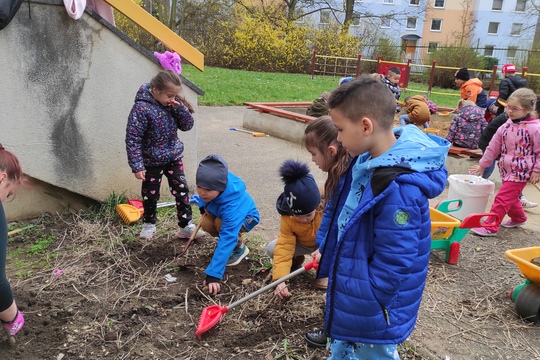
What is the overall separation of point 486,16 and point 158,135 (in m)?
47.4

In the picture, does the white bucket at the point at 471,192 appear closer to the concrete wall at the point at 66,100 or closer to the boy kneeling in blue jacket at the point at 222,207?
the boy kneeling in blue jacket at the point at 222,207

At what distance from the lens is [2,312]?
8.64 ft

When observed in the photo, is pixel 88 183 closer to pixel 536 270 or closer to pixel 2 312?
pixel 2 312

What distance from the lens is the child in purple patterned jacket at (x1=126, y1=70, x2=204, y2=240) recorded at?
389 cm

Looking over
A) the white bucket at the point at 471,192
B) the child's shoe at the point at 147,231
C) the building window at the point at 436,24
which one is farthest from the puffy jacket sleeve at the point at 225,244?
the building window at the point at 436,24

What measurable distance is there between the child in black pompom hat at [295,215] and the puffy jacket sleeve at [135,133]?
1403mm

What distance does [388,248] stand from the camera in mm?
1774

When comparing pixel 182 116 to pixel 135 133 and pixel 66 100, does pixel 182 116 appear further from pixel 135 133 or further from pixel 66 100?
pixel 66 100

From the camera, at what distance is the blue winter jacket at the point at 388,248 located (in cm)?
177

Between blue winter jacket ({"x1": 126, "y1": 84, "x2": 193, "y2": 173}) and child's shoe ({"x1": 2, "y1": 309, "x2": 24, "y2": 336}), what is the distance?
1486 millimetres

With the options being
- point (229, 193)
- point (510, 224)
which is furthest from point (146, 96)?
point (510, 224)

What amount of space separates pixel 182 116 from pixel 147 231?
1084 millimetres

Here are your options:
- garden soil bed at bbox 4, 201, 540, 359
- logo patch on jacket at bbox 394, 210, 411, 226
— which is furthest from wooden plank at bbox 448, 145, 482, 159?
logo patch on jacket at bbox 394, 210, 411, 226

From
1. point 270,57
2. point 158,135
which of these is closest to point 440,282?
point 158,135
